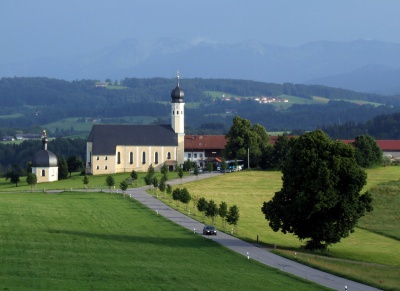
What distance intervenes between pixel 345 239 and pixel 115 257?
20.9 metres

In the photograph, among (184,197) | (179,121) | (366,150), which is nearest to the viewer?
(184,197)

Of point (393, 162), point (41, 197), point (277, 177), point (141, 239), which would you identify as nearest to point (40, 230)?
point (141, 239)

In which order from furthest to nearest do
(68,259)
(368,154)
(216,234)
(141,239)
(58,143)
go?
(58,143) → (368,154) → (216,234) → (141,239) → (68,259)

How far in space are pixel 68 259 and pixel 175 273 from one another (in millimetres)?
5430

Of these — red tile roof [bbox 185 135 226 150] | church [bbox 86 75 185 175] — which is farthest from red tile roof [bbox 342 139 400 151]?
church [bbox 86 75 185 175]

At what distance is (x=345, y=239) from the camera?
62.9 m

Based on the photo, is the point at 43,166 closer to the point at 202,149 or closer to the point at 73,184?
the point at 73,184

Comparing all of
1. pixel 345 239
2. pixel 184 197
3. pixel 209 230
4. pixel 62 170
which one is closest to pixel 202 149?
pixel 62 170

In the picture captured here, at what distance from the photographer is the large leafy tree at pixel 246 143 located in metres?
115

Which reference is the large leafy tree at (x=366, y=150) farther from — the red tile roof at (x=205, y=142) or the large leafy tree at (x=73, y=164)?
the large leafy tree at (x=73, y=164)

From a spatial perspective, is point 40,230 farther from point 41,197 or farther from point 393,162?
point 393,162

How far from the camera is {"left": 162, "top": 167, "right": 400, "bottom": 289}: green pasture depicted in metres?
50.2

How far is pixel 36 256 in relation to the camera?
148ft

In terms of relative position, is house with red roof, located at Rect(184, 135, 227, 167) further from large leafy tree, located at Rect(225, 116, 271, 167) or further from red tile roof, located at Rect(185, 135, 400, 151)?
large leafy tree, located at Rect(225, 116, 271, 167)
